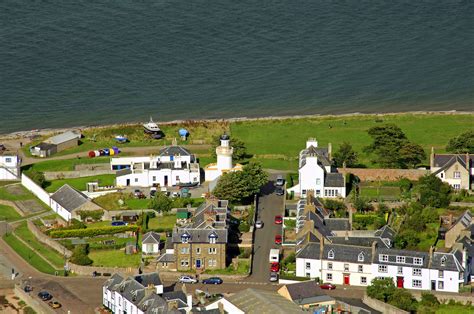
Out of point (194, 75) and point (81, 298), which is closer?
point (81, 298)

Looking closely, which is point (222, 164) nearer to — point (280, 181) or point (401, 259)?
point (280, 181)

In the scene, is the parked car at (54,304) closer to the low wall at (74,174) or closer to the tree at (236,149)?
the low wall at (74,174)

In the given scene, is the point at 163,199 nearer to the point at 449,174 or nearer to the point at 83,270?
the point at 83,270

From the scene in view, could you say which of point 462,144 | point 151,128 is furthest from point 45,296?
point 462,144

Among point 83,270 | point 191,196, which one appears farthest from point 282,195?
point 83,270

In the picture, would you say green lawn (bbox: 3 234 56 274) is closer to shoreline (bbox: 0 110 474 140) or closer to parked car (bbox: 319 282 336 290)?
parked car (bbox: 319 282 336 290)

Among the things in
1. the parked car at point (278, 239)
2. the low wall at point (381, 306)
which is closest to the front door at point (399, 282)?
the low wall at point (381, 306)
